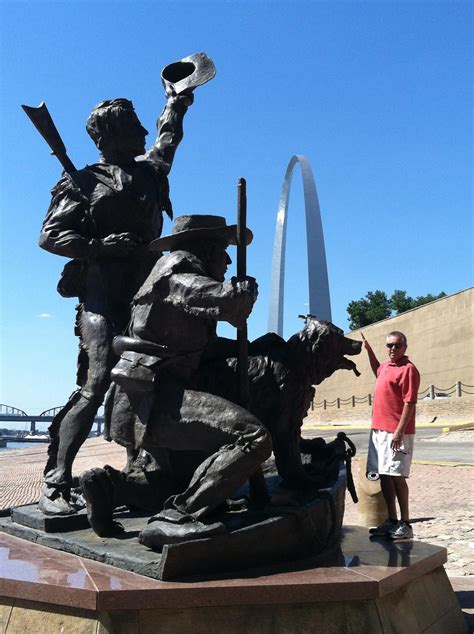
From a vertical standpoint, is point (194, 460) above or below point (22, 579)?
above

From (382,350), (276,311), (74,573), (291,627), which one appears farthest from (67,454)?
(276,311)

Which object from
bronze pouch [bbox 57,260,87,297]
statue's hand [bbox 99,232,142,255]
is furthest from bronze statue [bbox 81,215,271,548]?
bronze pouch [bbox 57,260,87,297]

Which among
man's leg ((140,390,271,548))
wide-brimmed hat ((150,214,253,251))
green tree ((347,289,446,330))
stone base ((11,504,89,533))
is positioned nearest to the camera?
man's leg ((140,390,271,548))

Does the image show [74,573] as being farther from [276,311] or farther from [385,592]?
[276,311]

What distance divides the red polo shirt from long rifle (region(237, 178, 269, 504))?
1.14 m

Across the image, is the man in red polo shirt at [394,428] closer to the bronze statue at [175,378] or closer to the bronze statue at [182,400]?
the bronze statue at [175,378]

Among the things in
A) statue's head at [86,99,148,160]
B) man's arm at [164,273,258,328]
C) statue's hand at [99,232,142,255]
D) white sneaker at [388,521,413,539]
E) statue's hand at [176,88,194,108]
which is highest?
statue's hand at [176,88,194,108]

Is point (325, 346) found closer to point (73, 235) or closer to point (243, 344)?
point (243, 344)

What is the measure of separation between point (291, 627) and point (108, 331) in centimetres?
202

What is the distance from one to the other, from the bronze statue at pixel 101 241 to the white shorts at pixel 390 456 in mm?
1772

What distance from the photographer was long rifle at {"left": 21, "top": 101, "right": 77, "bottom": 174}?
4359 mm

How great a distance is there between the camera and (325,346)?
144 inches

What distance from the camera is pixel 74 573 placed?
286 cm

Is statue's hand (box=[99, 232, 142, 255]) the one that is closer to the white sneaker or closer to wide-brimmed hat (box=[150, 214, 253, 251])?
wide-brimmed hat (box=[150, 214, 253, 251])
